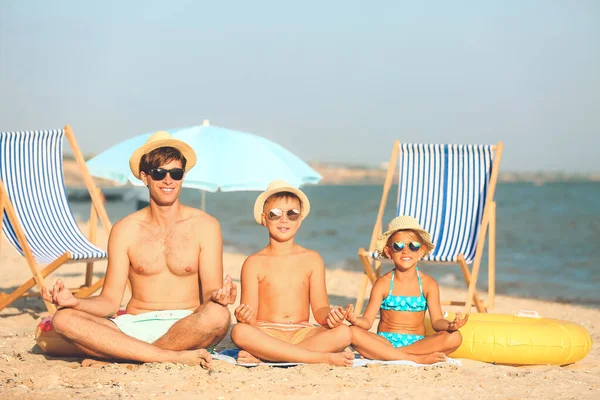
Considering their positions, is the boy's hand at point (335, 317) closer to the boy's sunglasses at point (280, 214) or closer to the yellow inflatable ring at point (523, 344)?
the boy's sunglasses at point (280, 214)

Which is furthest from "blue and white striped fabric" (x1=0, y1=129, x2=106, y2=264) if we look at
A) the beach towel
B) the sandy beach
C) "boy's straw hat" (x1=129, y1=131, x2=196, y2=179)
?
the beach towel

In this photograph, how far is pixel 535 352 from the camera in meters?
4.27

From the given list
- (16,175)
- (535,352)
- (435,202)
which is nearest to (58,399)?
(535,352)

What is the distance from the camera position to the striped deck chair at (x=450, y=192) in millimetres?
5988

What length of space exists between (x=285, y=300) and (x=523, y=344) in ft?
4.74

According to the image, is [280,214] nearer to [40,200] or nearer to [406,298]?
[406,298]

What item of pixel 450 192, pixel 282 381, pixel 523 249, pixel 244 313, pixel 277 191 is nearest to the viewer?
pixel 282 381

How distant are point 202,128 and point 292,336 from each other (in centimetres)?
339

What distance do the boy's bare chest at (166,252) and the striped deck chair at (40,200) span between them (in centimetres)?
178

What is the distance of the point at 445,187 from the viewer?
6309mm

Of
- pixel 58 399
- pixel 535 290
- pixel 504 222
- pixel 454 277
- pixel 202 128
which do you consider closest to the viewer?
pixel 58 399

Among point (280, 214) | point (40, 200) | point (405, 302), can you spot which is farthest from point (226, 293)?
point (40, 200)

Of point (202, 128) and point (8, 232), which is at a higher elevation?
point (202, 128)

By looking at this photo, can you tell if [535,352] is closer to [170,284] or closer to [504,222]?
[170,284]
